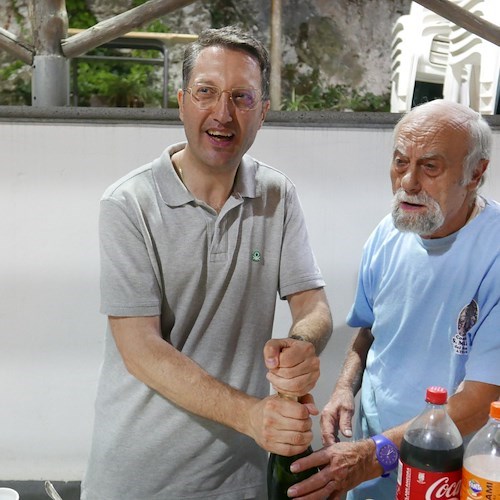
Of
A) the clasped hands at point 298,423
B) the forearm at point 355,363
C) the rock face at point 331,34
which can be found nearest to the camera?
the clasped hands at point 298,423

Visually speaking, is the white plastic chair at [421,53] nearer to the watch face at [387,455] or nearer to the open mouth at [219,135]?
the open mouth at [219,135]

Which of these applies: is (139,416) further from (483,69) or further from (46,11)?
(483,69)

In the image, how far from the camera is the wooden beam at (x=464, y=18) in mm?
2631

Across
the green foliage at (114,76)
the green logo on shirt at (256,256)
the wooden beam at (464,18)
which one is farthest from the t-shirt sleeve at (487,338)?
the green foliage at (114,76)

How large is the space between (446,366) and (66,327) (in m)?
1.71

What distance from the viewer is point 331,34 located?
6898mm

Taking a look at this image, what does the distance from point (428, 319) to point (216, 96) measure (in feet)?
2.65

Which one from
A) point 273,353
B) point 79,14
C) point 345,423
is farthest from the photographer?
point 79,14

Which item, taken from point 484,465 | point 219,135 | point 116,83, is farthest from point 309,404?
point 116,83

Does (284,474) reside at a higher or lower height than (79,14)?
lower

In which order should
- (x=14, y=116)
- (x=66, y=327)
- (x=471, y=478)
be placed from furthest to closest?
(x=66, y=327) < (x=14, y=116) < (x=471, y=478)

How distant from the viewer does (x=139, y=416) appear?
1.61 metres

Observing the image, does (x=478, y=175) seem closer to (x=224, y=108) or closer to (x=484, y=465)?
(x=224, y=108)

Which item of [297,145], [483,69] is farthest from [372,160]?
[483,69]
